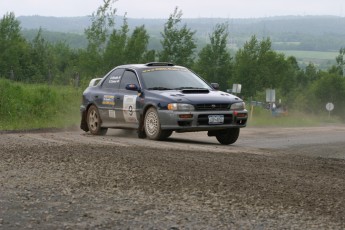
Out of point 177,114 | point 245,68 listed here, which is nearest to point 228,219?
point 177,114

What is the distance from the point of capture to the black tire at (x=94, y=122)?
17.1 m

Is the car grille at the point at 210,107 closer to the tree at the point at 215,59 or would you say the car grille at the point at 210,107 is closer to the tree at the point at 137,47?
the tree at the point at 137,47

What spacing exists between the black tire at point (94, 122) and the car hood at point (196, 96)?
2.10 m

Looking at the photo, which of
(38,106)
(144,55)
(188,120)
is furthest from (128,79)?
(144,55)

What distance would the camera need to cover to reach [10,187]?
24.5 feet

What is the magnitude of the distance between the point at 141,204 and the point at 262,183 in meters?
1.86

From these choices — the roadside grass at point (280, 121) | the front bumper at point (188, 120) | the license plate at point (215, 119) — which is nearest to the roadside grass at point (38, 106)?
the roadside grass at point (280, 121)

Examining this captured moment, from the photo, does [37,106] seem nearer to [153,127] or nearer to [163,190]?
[153,127]

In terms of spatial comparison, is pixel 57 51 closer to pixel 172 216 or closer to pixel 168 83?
pixel 168 83

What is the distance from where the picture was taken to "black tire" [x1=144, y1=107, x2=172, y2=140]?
594 inches

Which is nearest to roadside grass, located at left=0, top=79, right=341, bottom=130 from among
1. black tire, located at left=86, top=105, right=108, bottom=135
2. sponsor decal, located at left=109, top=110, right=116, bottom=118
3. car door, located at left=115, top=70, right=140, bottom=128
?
black tire, located at left=86, top=105, right=108, bottom=135

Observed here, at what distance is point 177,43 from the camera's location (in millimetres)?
59156

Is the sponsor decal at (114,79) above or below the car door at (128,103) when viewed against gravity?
above

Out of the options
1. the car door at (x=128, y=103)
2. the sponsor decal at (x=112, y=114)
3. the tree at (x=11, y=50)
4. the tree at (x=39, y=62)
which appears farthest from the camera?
the tree at (x=39, y=62)
